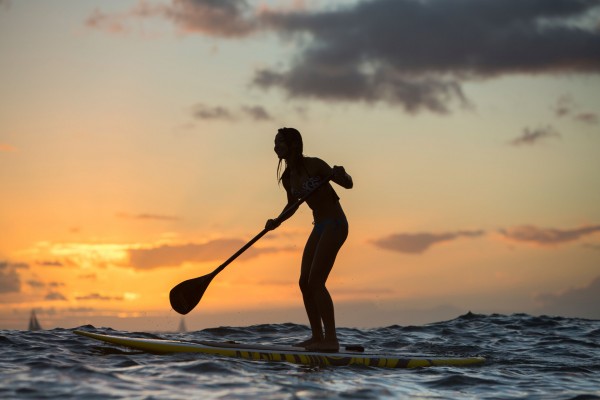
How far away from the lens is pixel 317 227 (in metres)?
10.3

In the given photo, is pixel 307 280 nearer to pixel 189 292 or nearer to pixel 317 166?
pixel 317 166

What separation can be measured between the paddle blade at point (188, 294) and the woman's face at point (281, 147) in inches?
82.8

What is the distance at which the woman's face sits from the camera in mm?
10078

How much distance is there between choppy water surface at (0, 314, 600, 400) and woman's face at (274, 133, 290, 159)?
260cm

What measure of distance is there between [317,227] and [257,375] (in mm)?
2248

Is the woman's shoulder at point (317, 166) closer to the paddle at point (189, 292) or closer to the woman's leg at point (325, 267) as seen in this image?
the woman's leg at point (325, 267)

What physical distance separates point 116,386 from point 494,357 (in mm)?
6677

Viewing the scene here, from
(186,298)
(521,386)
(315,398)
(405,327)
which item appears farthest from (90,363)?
(405,327)

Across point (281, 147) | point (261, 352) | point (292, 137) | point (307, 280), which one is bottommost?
point (261, 352)

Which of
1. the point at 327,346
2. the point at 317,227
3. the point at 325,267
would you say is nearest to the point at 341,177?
the point at 317,227

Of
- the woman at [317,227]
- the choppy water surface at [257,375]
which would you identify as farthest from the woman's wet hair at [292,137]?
the choppy water surface at [257,375]

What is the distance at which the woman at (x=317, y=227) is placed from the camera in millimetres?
10086

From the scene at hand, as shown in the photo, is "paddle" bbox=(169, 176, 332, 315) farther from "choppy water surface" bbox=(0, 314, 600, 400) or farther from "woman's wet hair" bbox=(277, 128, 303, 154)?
"woman's wet hair" bbox=(277, 128, 303, 154)

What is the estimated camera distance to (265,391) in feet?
25.6
